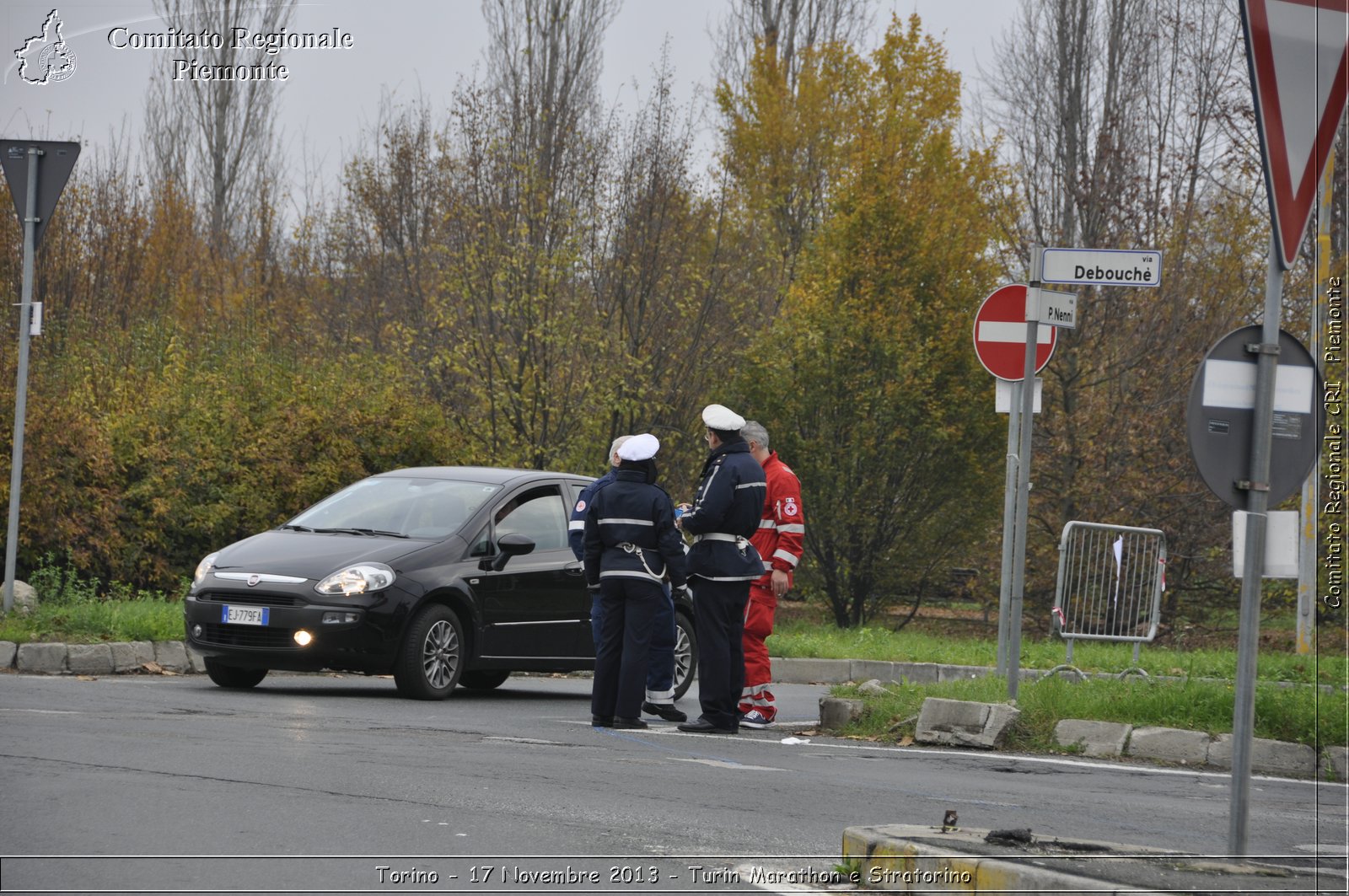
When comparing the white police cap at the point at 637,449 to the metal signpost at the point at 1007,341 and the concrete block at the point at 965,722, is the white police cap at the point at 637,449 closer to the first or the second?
the concrete block at the point at 965,722

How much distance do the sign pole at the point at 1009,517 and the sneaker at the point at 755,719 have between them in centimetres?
175

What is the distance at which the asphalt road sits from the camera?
5461 millimetres

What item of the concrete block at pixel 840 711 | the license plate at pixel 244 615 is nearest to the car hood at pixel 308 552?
the license plate at pixel 244 615

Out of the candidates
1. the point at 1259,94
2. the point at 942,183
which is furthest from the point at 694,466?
the point at 1259,94

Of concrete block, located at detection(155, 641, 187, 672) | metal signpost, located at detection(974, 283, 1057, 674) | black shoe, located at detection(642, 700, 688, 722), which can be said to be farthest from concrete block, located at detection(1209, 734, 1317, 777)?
concrete block, located at detection(155, 641, 187, 672)

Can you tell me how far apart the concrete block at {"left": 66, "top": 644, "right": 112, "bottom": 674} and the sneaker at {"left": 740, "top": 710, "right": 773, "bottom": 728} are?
507 cm

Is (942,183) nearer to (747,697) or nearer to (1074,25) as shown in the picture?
(1074,25)

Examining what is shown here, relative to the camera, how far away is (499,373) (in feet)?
76.3

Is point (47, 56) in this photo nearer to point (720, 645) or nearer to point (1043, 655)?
point (720, 645)

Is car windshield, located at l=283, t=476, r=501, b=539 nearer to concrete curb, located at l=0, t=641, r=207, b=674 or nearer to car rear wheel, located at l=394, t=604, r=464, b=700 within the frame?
car rear wheel, located at l=394, t=604, r=464, b=700

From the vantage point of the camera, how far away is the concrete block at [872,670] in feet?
53.6

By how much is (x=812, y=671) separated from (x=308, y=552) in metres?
6.57

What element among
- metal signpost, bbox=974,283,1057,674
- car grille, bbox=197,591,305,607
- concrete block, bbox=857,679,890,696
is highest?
metal signpost, bbox=974,283,1057,674

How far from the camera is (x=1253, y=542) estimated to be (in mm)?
5426
